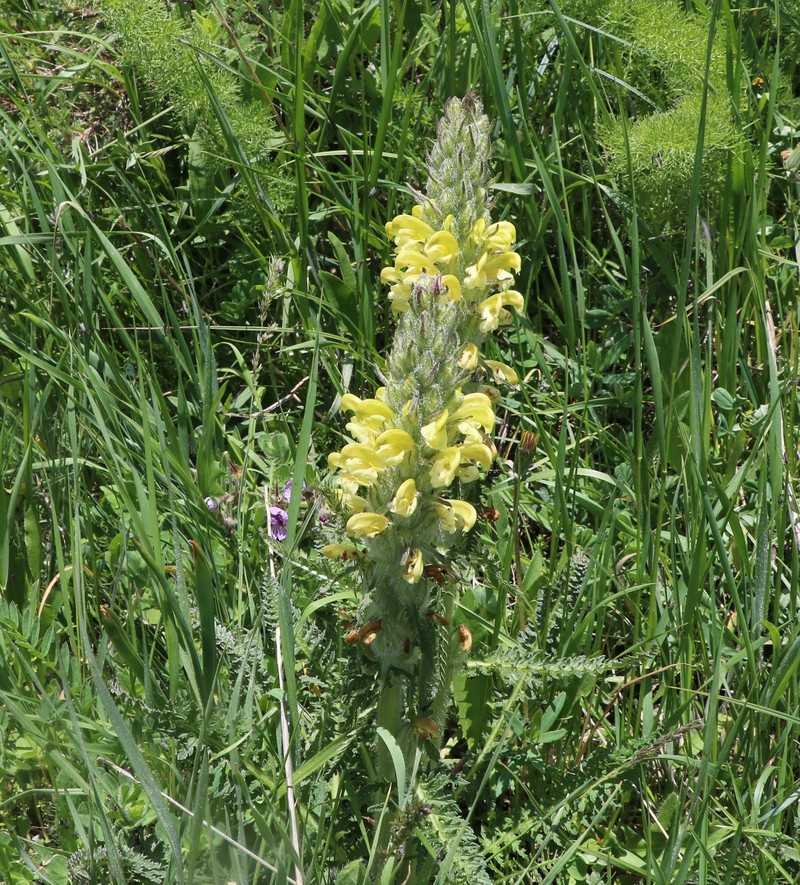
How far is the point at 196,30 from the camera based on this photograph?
310cm

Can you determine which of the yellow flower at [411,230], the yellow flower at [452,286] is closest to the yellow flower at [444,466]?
the yellow flower at [452,286]

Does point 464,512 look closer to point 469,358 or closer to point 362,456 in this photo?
point 362,456

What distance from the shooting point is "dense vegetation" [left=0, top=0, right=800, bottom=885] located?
1.79 metres

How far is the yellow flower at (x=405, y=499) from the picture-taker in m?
1.55

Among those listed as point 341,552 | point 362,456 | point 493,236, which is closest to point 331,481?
point 341,552

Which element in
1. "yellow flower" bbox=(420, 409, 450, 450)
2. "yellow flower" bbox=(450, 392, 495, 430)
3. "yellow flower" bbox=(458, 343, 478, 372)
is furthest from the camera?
"yellow flower" bbox=(458, 343, 478, 372)

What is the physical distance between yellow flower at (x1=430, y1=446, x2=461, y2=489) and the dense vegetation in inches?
9.6

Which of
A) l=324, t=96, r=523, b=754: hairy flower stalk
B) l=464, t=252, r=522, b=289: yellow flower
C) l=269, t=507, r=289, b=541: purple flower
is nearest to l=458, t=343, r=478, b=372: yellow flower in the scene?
l=324, t=96, r=523, b=754: hairy flower stalk

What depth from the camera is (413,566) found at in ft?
5.23

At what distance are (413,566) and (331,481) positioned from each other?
1.85 ft

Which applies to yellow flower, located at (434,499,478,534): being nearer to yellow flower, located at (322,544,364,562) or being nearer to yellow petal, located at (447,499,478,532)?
yellow petal, located at (447,499,478,532)

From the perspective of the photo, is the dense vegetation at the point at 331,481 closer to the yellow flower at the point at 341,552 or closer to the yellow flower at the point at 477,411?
the yellow flower at the point at 341,552

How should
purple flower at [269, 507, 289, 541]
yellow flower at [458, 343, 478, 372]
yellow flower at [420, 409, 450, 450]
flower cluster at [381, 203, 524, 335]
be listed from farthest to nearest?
purple flower at [269, 507, 289, 541]
flower cluster at [381, 203, 524, 335]
yellow flower at [458, 343, 478, 372]
yellow flower at [420, 409, 450, 450]

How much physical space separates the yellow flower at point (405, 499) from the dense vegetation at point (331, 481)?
8.2 inches
